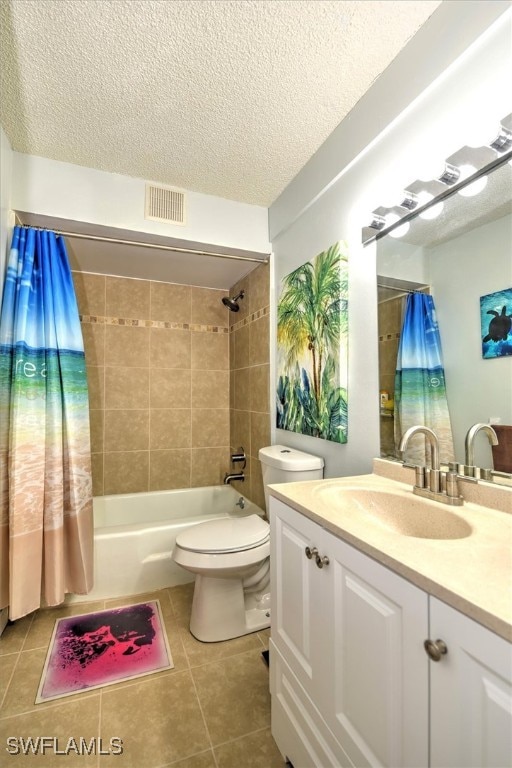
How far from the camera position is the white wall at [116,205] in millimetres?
1719

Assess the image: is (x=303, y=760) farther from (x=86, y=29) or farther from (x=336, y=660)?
(x=86, y=29)

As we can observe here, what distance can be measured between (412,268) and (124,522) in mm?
2503

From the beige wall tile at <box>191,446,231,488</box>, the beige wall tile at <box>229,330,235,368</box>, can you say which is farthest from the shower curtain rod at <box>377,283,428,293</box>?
the beige wall tile at <box>191,446,231,488</box>

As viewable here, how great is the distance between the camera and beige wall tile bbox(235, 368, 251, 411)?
8.42ft

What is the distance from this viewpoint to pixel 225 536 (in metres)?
1.71

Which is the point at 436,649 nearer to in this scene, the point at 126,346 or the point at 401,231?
the point at 401,231

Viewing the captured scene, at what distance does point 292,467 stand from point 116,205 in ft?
5.50

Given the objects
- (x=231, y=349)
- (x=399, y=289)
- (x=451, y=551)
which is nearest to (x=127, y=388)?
(x=231, y=349)

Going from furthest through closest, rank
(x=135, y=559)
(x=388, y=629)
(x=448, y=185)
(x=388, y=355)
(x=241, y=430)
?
(x=241, y=430)
(x=135, y=559)
(x=388, y=355)
(x=448, y=185)
(x=388, y=629)

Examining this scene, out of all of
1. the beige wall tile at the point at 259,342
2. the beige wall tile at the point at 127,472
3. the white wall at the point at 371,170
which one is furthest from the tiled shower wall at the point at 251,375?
the beige wall tile at the point at 127,472

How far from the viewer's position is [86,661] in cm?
151

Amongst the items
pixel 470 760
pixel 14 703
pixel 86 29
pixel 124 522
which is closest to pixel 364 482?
pixel 470 760

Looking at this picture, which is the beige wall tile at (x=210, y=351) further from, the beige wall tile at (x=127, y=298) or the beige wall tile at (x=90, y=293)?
the beige wall tile at (x=90, y=293)

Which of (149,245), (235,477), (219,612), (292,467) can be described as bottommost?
(219,612)
